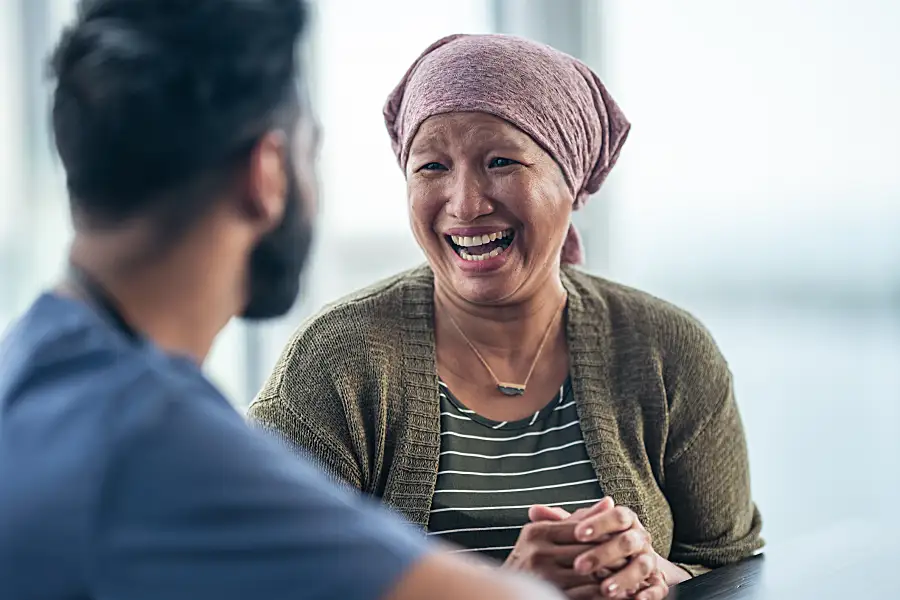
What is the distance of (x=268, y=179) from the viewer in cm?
99

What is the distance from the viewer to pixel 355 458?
1708 mm

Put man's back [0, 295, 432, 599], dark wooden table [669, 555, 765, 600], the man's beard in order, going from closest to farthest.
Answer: man's back [0, 295, 432, 599]
the man's beard
dark wooden table [669, 555, 765, 600]

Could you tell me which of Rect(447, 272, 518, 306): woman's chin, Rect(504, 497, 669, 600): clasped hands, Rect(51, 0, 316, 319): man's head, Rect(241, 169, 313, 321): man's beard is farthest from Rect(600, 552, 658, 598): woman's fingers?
Rect(51, 0, 316, 319): man's head

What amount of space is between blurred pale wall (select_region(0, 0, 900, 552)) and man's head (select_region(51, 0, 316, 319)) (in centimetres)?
180

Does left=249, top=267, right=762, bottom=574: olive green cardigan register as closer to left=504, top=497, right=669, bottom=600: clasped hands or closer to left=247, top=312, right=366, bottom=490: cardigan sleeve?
left=247, top=312, right=366, bottom=490: cardigan sleeve

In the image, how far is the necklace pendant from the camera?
1841 millimetres

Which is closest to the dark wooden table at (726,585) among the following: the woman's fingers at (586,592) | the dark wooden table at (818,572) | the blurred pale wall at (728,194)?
the dark wooden table at (818,572)

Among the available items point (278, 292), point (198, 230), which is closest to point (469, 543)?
point (278, 292)

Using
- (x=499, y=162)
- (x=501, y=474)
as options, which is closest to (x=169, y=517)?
(x=501, y=474)

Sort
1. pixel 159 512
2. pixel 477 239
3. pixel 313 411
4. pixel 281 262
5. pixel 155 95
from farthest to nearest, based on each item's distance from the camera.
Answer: pixel 477 239 < pixel 313 411 < pixel 281 262 < pixel 155 95 < pixel 159 512

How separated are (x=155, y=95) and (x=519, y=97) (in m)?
0.95

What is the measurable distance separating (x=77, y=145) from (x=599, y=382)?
112 cm

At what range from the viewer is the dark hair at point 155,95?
3.01ft

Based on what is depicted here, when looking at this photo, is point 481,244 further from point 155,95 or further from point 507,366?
point 155,95
